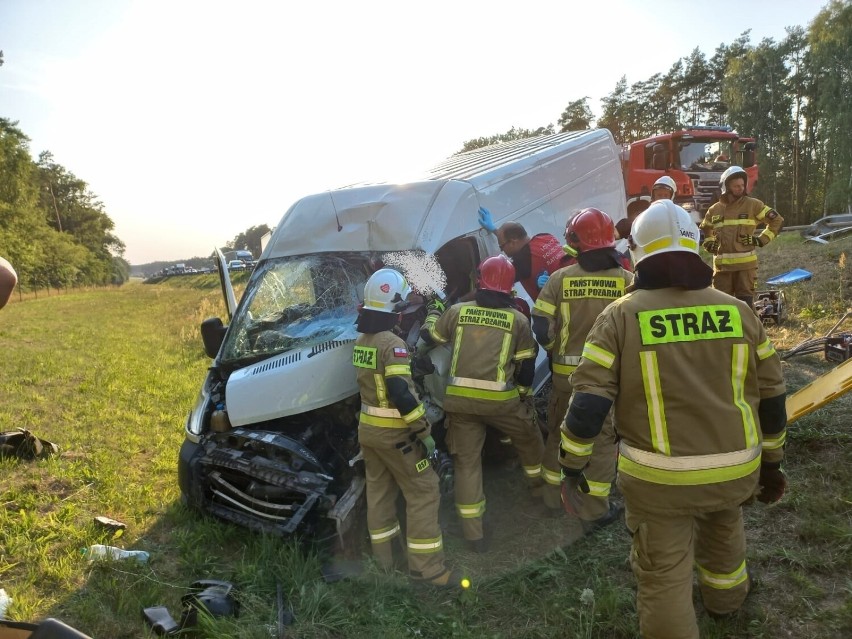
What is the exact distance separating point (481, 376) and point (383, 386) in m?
0.68

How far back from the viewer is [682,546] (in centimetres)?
225

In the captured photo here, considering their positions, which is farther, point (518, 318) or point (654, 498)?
point (518, 318)

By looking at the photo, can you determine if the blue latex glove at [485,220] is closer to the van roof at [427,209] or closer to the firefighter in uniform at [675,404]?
the van roof at [427,209]

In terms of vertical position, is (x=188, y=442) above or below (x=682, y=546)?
above

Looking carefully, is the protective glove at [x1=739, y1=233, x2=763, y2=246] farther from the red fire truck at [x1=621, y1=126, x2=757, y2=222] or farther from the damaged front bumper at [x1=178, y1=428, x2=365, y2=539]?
the red fire truck at [x1=621, y1=126, x2=757, y2=222]

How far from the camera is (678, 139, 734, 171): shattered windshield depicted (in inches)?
505

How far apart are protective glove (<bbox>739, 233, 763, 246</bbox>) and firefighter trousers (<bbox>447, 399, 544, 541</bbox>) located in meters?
3.62

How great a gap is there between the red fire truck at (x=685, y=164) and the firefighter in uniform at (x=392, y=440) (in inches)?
414

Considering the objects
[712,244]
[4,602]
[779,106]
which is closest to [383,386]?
[4,602]

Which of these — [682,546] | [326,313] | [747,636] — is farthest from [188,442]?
[747,636]

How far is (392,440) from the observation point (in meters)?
3.33

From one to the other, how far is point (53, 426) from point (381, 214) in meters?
5.11

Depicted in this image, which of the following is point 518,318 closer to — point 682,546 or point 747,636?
point 682,546

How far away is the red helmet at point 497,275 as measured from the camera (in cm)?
370
